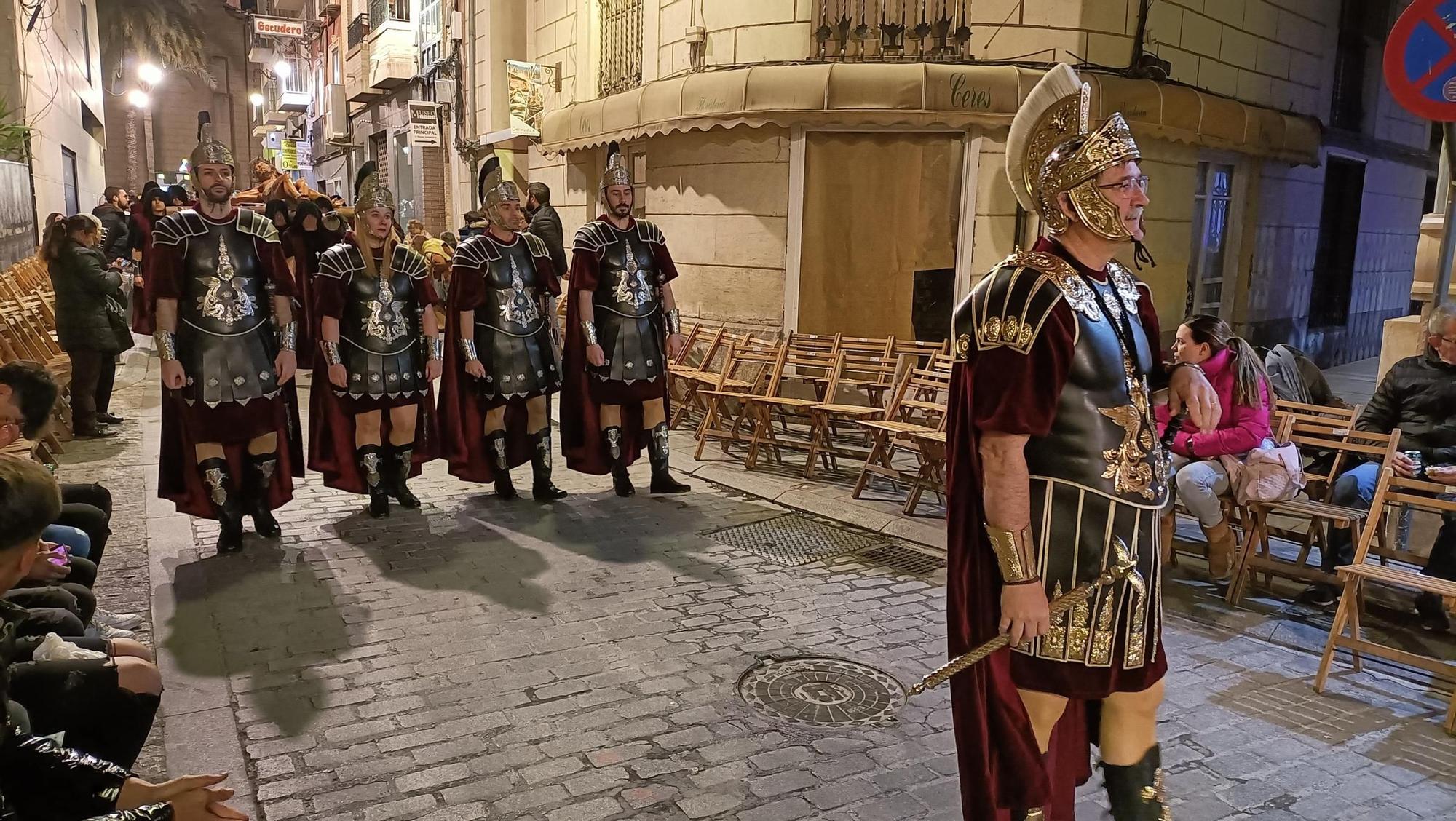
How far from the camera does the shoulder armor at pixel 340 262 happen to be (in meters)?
5.84

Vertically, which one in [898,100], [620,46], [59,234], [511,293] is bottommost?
[511,293]

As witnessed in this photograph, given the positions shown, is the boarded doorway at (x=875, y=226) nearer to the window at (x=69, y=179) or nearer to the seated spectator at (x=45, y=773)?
the seated spectator at (x=45, y=773)

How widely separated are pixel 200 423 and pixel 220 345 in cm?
43

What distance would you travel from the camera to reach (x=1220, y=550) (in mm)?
5332

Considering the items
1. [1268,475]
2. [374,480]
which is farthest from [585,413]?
[1268,475]

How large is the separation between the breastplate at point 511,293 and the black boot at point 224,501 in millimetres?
1787

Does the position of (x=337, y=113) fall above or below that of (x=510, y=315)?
above

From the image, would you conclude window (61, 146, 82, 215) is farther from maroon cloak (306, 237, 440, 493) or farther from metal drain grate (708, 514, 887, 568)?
metal drain grate (708, 514, 887, 568)

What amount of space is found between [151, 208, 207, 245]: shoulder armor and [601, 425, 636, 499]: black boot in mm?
2796

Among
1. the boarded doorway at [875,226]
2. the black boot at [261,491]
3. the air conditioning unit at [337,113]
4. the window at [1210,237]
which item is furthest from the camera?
the air conditioning unit at [337,113]

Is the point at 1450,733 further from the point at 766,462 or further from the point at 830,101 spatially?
the point at 830,101

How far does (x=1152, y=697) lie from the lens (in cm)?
268

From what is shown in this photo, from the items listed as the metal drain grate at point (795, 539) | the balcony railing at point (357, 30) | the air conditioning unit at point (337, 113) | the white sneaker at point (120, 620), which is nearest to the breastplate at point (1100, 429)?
the metal drain grate at point (795, 539)

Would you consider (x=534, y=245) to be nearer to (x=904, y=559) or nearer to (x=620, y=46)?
(x=904, y=559)
